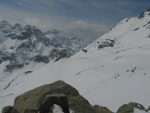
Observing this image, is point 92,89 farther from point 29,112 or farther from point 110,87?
point 29,112

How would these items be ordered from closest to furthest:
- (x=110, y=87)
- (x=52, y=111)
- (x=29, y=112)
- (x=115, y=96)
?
(x=52, y=111) → (x=29, y=112) → (x=115, y=96) → (x=110, y=87)

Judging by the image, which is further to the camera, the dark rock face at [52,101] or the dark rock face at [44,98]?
the dark rock face at [44,98]

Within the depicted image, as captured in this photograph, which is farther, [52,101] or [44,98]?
[44,98]

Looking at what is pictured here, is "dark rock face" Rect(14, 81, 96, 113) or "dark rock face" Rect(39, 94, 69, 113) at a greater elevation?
"dark rock face" Rect(39, 94, 69, 113)

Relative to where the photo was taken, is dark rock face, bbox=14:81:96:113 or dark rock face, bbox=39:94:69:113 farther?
dark rock face, bbox=14:81:96:113

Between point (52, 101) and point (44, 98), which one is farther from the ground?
point (52, 101)

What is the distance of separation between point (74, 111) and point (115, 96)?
475 ft

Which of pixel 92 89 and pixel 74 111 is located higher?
pixel 74 111

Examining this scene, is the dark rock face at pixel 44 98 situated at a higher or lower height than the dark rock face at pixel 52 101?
lower

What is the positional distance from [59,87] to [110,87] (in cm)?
16127

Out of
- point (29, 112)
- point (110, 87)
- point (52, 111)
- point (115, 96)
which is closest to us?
point (52, 111)

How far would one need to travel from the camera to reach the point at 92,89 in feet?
656

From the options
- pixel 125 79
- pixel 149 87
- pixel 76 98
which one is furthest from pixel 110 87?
pixel 76 98

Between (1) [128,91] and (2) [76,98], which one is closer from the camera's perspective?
(2) [76,98]
